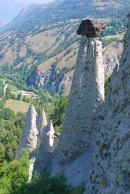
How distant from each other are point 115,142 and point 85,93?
1261cm

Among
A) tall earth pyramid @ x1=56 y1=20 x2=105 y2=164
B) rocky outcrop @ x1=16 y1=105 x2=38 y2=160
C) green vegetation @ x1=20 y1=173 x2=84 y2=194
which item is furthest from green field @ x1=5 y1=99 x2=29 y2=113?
green vegetation @ x1=20 y1=173 x2=84 y2=194

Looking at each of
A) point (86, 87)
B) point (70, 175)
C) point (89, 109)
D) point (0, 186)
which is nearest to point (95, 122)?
point (89, 109)

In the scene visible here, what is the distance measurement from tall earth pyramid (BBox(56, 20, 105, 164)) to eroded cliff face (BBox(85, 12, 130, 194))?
11403 millimetres

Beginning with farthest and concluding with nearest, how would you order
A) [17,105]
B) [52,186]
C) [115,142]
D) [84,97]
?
[17,105] → [84,97] → [52,186] → [115,142]

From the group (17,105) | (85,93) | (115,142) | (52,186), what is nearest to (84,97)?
(85,93)

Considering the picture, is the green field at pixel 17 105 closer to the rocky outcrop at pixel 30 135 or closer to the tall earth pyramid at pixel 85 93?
the rocky outcrop at pixel 30 135

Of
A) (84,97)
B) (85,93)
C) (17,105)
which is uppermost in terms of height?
(17,105)

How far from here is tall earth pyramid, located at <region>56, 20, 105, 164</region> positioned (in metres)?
19.5

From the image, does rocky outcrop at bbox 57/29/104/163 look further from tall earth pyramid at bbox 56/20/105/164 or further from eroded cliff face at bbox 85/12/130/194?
eroded cliff face at bbox 85/12/130/194

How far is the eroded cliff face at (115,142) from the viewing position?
696 centimetres

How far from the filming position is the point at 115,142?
7336 millimetres

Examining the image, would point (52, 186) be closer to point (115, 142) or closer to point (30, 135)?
point (115, 142)

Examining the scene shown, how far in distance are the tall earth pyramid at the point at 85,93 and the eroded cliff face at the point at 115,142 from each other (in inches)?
449

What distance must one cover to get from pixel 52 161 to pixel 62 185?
6.16m
